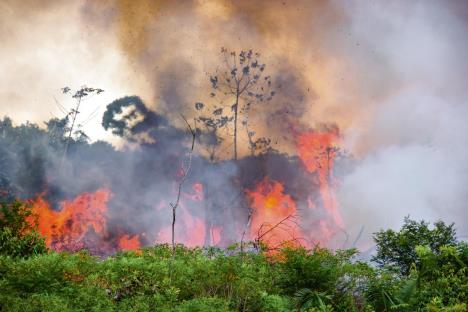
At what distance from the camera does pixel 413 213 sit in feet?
161

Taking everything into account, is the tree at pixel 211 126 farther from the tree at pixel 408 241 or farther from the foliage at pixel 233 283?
the foliage at pixel 233 283

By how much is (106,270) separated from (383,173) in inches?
1825

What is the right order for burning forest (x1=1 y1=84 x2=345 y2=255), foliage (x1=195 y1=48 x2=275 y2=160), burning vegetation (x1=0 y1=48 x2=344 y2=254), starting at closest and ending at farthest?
burning forest (x1=1 y1=84 x2=345 y2=255), burning vegetation (x1=0 y1=48 x2=344 y2=254), foliage (x1=195 y1=48 x2=275 y2=160)

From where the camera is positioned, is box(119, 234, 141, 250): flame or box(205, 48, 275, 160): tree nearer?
box(119, 234, 141, 250): flame

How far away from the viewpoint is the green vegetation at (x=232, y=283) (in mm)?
8188

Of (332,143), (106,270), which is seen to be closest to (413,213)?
(332,143)

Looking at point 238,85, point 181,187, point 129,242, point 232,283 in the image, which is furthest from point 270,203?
point 232,283

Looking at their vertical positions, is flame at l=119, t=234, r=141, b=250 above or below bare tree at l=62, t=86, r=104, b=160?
below

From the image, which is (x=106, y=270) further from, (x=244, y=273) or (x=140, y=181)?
(x=140, y=181)

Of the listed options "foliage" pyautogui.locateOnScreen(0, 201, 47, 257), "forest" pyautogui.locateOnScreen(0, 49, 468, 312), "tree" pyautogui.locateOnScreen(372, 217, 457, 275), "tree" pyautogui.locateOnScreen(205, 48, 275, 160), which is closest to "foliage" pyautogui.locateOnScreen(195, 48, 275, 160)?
"tree" pyautogui.locateOnScreen(205, 48, 275, 160)

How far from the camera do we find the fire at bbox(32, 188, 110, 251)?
36.6 meters

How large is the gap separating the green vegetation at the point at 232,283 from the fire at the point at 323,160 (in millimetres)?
37085

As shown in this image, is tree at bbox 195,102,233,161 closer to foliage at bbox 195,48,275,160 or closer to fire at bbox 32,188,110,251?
foliage at bbox 195,48,275,160

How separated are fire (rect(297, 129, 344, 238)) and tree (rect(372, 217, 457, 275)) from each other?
28.8 m
